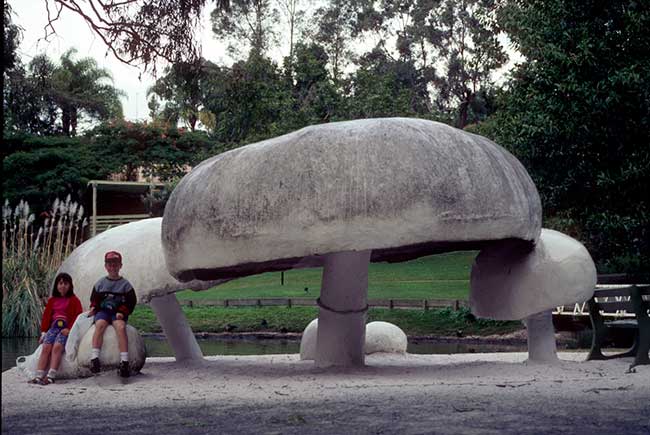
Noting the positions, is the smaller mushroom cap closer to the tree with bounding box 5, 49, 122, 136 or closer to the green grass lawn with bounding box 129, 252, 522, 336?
the green grass lawn with bounding box 129, 252, 522, 336

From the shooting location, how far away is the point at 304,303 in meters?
27.9

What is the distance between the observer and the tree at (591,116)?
18781mm

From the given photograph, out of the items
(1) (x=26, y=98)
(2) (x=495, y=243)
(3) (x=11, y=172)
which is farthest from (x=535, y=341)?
(3) (x=11, y=172)

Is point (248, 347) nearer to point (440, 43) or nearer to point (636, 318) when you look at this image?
point (636, 318)

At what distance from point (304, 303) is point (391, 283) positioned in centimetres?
595

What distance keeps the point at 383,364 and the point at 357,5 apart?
36555 millimetres

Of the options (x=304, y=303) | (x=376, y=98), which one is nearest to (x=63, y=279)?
(x=304, y=303)

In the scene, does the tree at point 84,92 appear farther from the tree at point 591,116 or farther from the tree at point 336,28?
the tree at point 591,116

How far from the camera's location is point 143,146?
46875mm

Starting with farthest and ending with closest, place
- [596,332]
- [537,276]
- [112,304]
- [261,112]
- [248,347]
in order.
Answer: [261,112] → [248,347] → [596,332] → [537,276] → [112,304]

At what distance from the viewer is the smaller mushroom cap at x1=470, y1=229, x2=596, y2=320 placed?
1171cm

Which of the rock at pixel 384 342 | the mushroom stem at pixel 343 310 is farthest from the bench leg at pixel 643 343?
the rock at pixel 384 342

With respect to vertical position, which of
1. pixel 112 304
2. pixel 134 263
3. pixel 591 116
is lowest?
pixel 112 304

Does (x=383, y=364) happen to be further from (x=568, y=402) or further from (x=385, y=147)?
(x=568, y=402)
